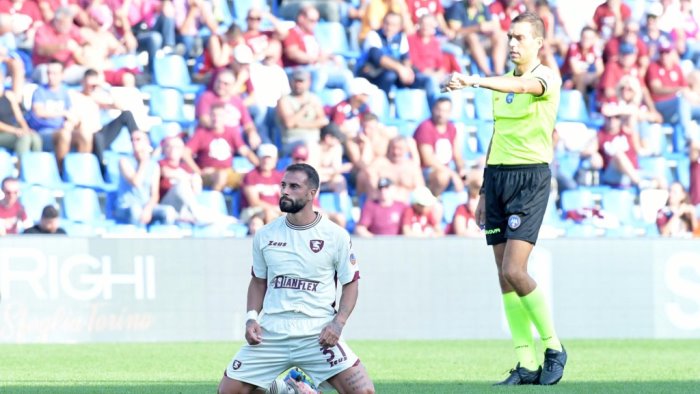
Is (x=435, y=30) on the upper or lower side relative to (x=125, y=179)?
upper

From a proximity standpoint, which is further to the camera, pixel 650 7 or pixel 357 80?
pixel 650 7

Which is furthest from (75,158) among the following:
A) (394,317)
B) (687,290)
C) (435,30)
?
(687,290)

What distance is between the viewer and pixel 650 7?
56.0ft

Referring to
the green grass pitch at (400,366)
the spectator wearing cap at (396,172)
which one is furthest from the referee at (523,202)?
the spectator wearing cap at (396,172)

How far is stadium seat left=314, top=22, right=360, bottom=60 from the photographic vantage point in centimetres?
1539

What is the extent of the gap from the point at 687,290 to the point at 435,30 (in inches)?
173

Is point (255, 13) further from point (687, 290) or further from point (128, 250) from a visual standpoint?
point (687, 290)

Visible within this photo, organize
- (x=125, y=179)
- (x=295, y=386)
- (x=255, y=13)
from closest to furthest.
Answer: (x=295, y=386) → (x=125, y=179) → (x=255, y=13)

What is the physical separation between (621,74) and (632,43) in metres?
0.52

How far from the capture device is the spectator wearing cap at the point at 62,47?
547 inches

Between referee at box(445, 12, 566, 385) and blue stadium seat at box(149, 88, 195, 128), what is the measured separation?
691 centimetres

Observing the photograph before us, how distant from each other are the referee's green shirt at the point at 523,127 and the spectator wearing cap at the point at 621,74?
8.34 metres

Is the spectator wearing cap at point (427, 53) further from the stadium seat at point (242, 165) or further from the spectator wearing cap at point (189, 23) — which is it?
the stadium seat at point (242, 165)

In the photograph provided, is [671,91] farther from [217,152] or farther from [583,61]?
[217,152]
